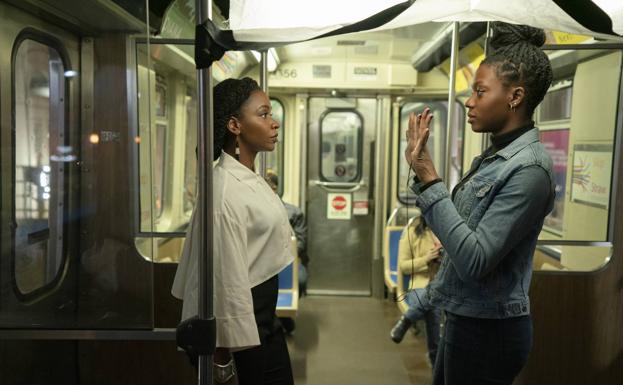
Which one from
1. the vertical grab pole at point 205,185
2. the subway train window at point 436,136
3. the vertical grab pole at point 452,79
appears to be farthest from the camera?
Result: the subway train window at point 436,136

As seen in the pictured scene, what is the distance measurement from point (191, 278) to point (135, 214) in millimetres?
1214

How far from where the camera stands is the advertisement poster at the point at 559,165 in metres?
3.89

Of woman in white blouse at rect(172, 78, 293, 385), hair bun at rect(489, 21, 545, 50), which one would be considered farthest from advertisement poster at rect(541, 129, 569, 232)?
woman in white blouse at rect(172, 78, 293, 385)

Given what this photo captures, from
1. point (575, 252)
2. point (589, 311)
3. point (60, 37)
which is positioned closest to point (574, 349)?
point (589, 311)

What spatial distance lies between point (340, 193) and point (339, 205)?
0.15 m

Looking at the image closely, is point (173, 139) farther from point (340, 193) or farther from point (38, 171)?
point (340, 193)

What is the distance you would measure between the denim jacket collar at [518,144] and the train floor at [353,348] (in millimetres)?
2772

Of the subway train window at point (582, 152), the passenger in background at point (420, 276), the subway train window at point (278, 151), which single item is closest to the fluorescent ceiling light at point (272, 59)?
the subway train window at point (278, 151)

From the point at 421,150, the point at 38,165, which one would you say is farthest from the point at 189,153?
the point at 421,150

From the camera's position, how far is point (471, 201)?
1452 millimetres

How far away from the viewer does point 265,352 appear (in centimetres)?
167

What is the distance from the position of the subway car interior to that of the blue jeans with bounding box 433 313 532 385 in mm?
478

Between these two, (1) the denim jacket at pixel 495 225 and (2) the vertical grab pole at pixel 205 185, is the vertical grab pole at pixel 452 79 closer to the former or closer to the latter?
(1) the denim jacket at pixel 495 225

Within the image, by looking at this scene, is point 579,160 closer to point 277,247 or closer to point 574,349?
point 574,349
